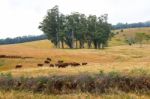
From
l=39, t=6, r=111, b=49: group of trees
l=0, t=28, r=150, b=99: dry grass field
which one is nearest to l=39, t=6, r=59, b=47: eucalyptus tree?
l=39, t=6, r=111, b=49: group of trees

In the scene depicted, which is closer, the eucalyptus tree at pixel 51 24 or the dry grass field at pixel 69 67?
the dry grass field at pixel 69 67

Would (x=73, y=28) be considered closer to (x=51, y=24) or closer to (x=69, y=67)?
(x=51, y=24)

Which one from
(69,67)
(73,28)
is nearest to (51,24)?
(73,28)

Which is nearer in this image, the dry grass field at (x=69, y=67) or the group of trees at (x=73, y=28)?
the dry grass field at (x=69, y=67)

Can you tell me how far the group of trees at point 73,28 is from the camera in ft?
414

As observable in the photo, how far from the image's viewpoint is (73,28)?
127 m

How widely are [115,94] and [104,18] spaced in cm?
11392

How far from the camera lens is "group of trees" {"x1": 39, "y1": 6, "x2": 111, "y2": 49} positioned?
126m

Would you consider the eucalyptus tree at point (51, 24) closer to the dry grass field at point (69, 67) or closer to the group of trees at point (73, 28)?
the group of trees at point (73, 28)

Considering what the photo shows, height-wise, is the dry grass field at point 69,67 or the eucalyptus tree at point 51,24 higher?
the eucalyptus tree at point 51,24

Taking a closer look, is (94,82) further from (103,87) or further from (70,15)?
(70,15)

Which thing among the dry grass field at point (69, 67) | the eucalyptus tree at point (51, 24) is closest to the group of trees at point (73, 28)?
the eucalyptus tree at point (51, 24)

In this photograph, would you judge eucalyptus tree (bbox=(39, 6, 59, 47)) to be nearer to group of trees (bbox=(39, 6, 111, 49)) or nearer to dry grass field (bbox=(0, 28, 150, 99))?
group of trees (bbox=(39, 6, 111, 49))

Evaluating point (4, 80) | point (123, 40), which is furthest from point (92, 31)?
A: point (4, 80)
